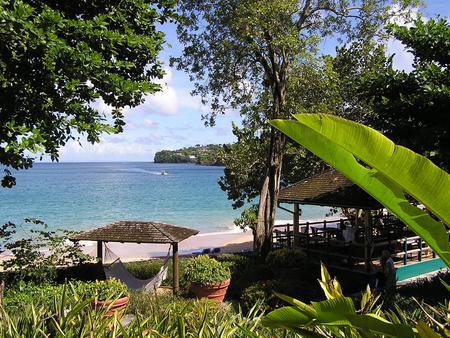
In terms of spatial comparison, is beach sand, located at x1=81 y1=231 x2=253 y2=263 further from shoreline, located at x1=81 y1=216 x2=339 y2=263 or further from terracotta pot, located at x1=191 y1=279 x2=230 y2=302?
terracotta pot, located at x1=191 y1=279 x2=230 y2=302

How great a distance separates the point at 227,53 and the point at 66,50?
10096 mm

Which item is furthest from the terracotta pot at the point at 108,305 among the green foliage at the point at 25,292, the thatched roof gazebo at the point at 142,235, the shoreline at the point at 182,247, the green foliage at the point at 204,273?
the shoreline at the point at 182,247

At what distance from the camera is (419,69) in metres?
9.09

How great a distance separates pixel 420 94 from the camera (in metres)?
8.55

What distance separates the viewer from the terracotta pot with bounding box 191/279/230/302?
452 inches

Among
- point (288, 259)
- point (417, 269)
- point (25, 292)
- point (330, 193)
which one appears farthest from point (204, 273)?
point (417, 269)

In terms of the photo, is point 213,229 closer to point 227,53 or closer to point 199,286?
point 227,53

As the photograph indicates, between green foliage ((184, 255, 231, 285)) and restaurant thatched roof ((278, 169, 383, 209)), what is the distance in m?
4.31

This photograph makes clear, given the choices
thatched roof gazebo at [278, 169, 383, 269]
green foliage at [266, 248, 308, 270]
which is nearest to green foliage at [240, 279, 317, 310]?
green foliage at [266, 248, 308, 270]

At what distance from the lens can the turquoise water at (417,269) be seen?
1409 cm

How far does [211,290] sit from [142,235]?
→ 2.76 metres

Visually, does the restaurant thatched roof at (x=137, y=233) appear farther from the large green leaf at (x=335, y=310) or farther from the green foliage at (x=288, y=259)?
the large green leaf at (x=335, y=310)

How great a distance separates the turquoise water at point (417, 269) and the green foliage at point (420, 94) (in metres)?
6.20

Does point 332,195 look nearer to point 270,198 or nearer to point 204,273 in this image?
point 270,198
